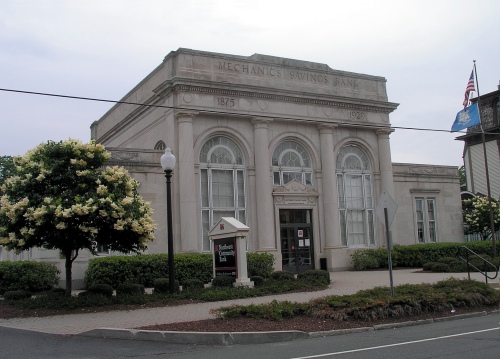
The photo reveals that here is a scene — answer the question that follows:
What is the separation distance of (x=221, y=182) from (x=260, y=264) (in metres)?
4.80

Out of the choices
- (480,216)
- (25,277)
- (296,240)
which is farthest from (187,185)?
(480,216)

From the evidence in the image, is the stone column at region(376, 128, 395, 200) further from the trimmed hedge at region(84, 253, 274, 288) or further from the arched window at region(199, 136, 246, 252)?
the trimmed hedge at region(84, 253, 274, 288)

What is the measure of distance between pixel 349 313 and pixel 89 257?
1451cm

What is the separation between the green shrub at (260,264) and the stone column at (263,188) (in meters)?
1.54

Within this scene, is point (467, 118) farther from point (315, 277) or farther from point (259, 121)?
point (315, 277)

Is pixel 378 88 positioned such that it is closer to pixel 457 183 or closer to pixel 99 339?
pixel 457 183

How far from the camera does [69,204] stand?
15.6 meters

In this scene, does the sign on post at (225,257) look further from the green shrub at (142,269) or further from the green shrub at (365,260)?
the green shrub at (365,260)

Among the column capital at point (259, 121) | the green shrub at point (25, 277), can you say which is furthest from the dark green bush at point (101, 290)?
the column capital at point (259, 121)

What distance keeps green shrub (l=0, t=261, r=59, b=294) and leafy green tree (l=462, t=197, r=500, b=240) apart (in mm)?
26651

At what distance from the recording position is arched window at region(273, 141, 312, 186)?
28406 mm

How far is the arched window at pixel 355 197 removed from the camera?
98.8 feet

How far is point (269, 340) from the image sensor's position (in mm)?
10828

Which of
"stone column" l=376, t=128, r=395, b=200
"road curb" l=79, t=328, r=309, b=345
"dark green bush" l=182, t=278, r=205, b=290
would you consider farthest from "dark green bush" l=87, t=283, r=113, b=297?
"stone column" l=376, t=128, r=395, b=200
